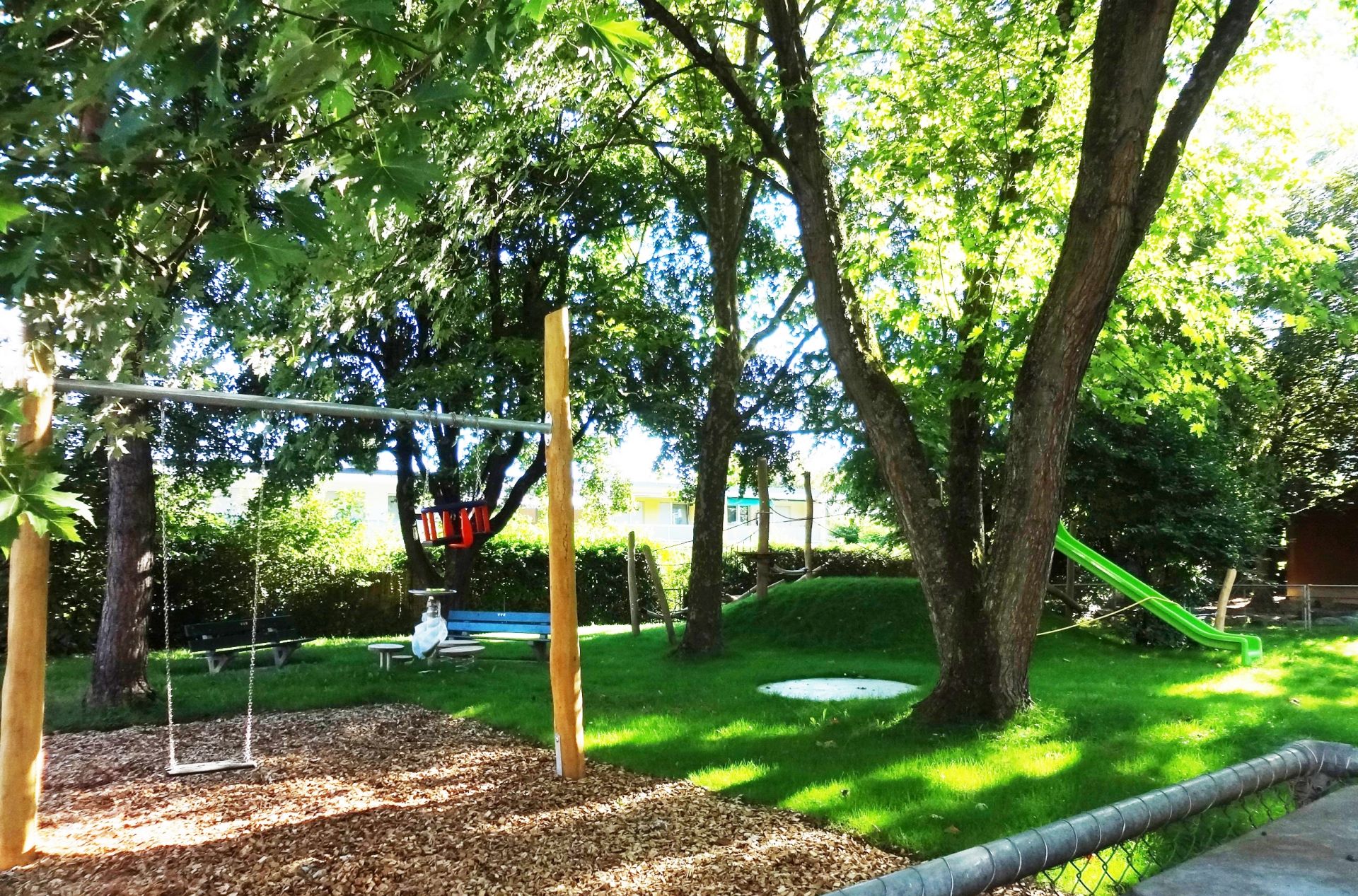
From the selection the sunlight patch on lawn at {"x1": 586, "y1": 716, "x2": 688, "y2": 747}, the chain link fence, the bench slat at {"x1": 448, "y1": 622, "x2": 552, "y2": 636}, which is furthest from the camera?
the bench slat at {"x1": 448, "y1": 622, "x2": 552, "y2": 636}

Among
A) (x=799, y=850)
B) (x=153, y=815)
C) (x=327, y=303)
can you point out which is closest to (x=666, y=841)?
(x=799, y=850)

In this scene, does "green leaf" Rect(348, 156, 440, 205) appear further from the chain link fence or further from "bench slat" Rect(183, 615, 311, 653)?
"bench slat" Rect(183, 615, 311, 653)

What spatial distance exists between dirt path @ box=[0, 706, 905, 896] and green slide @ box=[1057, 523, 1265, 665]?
7864 mm

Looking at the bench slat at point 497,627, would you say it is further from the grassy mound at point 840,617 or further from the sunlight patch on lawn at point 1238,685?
the sunlight patch on lawn at point 1238,685

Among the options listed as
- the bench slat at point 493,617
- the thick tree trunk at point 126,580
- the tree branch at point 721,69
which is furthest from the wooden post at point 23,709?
the bench slat at point 493,617

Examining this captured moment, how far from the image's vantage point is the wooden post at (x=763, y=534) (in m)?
15.3

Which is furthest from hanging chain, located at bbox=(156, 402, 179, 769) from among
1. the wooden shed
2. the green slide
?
the wooden shed

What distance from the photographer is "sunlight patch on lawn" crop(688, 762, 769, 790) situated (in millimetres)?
5957

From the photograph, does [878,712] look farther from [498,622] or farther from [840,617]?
[840,617]

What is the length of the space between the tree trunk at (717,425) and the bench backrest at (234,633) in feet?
17.1

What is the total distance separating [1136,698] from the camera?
8797 mm

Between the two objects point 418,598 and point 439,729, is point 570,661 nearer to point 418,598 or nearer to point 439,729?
point 439,729

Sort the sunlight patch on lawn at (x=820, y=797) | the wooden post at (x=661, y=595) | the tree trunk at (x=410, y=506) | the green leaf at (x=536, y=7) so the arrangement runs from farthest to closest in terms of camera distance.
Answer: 1. the tree trunk at (x=410, y=506)
2. the wooden post at (x=661, y=595)
3. the sunlight patch on lawn at (x=820, y=797)
4. the green leaf at (x=536, y=7)

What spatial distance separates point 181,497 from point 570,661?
12.5 m
